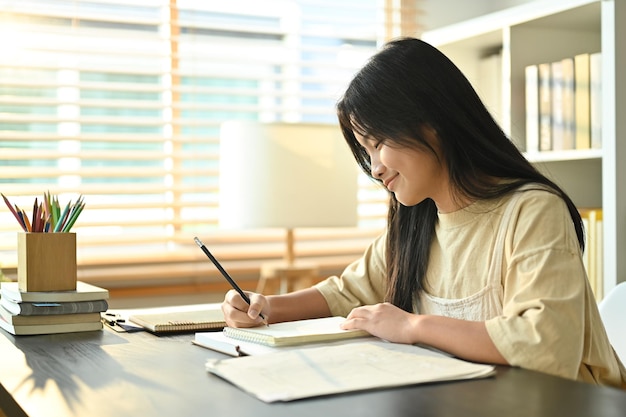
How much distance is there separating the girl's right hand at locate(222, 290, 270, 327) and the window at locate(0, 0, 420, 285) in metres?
1.57

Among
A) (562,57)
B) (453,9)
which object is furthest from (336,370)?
(453,9)

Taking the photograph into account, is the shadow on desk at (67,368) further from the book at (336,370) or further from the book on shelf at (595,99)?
the book on shelf at (595,99)

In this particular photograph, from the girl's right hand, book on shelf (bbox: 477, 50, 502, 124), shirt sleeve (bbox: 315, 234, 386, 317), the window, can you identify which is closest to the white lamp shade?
the window

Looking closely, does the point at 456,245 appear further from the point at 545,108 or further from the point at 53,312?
the point at 545,108

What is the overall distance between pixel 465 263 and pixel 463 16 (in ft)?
7.46

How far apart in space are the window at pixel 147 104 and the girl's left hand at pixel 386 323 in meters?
1.71

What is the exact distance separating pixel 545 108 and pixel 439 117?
1.32 m

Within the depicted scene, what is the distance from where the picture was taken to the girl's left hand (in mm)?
1272

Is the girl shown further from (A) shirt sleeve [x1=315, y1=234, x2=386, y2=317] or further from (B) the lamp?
(B) the lamp

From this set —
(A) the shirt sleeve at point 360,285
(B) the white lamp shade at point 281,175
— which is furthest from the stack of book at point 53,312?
(B) the white lamp shade at point 281,175

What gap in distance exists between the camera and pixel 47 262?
1630 millimetres

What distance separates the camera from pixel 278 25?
130 inches

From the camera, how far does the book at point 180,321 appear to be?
153 cm

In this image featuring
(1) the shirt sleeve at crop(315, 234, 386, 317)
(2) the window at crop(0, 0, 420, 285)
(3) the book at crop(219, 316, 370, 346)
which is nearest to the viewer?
(3) the book at crop(219, 316, 370, 346)
